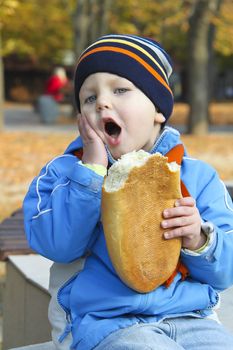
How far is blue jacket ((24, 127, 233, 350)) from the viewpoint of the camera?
2.33 metres

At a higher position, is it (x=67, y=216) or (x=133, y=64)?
(x=133, y=64)

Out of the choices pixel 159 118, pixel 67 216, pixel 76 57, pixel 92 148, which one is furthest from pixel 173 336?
pixel 76 57

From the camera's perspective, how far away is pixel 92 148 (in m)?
2.40

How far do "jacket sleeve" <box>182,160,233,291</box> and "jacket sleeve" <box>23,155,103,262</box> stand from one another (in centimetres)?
32

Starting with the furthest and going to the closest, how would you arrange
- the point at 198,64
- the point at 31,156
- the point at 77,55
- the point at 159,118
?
1. the point at 77,55
2. the point at 198,64
3. the point at 31,156
4. the point at 159,118

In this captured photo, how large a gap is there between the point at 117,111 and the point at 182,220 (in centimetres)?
43

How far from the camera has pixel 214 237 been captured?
7.82ft

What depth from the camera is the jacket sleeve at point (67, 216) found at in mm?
2336

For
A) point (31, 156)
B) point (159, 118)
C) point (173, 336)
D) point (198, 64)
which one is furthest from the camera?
point (198, 64)

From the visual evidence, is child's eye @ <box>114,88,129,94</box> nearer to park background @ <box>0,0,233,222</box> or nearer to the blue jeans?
park background @ <box>0,0,233,222</box>

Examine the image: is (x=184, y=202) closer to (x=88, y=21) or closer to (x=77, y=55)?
(x=77, y=55)

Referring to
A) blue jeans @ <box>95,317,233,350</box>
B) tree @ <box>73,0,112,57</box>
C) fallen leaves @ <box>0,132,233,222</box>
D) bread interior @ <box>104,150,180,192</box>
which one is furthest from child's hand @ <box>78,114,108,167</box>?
tree @ <box>73,0,112,57</box>

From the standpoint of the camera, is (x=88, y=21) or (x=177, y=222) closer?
(x=177, y=222)

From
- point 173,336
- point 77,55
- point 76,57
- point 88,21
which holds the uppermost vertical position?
point 173,336
